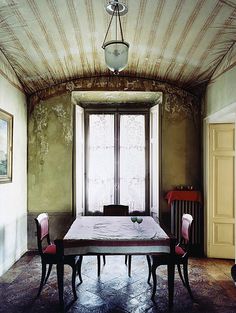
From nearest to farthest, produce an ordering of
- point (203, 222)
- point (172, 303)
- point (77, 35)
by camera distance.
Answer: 1. point (172, 303)
2. point (77, 35)
3. point (203, 222)

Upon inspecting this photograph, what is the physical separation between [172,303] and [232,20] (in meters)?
3.05

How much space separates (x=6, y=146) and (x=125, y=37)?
87.9 inches

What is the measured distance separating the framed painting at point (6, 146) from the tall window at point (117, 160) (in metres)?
1.70

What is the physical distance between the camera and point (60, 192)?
5.34 meters

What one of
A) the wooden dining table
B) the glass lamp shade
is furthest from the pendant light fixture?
the wooden dining table

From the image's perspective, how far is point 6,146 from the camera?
14.3ft

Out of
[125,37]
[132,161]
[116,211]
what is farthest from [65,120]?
[125,37]

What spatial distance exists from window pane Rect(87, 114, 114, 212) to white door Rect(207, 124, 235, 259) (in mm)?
1858

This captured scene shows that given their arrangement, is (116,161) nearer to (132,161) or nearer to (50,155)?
(132,161)

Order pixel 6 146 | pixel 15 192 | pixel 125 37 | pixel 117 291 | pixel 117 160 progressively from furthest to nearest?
pixel 117 160 → pixel 15 192 → pixel 6 146 → pixel 125 37 → pixel 117 291

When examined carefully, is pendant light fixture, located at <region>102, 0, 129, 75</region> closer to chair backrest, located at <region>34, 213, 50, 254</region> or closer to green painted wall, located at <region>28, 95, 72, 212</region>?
chair backrest, located at <region>34, 213, 50, 254</region>

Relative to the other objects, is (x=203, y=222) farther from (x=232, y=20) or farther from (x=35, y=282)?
(x=232, y=20)

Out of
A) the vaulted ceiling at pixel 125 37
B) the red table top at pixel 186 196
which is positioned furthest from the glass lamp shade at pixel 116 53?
the red table top at pixel 186 196

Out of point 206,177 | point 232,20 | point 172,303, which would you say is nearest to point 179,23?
point 232,20
